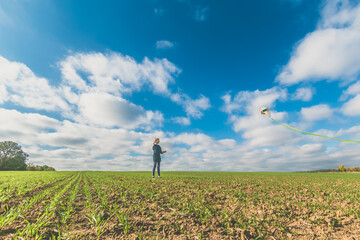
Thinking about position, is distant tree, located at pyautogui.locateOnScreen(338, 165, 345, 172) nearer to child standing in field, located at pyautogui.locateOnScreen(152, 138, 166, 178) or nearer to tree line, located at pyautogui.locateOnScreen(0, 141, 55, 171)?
child standing in field, located at pyautogui.locateOnScreen(152, 138, 166, 178)

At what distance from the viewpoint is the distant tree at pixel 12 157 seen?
6926 centimetres

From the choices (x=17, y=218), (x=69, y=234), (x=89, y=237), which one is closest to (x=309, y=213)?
(x=89, y=237)

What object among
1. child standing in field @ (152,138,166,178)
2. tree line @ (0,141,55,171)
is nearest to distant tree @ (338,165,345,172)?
child standing in field @ (152,138,166,178)

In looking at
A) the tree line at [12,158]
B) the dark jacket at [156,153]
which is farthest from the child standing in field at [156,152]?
the tree line at [12,158]

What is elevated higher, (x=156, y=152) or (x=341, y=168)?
(x=156, y=152)

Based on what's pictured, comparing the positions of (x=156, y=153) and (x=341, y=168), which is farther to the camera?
(x=341, y=168)

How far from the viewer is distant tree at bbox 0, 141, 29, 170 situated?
69.3 metres

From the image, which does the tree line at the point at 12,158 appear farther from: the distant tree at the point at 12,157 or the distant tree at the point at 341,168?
the distant tree at the point at 341,168

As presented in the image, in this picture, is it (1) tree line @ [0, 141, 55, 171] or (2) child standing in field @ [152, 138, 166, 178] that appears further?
(1) tree line @ [0, 141, 55, 171]

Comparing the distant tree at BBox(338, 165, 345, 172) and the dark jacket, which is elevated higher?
the dark jacket

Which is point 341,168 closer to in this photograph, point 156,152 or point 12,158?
point 156,152

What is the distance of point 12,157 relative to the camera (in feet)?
236

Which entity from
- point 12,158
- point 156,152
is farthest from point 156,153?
point 12,158

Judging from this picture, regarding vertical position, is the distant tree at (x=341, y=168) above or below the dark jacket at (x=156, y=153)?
below
